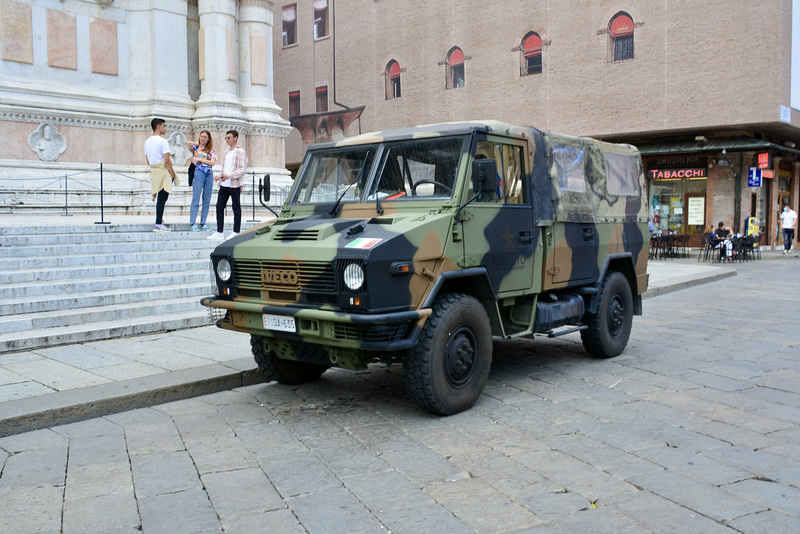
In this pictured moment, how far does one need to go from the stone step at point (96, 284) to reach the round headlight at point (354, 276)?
513 cm

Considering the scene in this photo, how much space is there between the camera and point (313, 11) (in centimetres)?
3991

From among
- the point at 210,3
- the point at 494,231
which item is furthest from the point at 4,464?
the point at 210,3

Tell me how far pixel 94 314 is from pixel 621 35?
24.3m

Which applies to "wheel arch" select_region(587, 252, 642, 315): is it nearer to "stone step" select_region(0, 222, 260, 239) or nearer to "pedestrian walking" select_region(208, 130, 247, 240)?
"pedestrian walking" select_region(208, 130, 247, 240)

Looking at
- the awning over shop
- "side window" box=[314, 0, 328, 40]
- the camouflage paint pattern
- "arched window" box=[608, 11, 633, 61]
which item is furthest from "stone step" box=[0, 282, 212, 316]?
"side window" box=[314, 0, 328, 40]

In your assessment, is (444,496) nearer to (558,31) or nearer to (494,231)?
(494,231)

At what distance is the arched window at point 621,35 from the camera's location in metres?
27.3

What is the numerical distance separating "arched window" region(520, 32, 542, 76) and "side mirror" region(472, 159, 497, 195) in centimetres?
2563

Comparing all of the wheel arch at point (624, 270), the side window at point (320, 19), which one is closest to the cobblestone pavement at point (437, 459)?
the wheel arch at point (624, 270)

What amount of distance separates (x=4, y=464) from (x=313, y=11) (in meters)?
38.5

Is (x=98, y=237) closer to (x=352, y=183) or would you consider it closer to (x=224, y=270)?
(x=224, y=270)

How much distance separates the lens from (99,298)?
28.9 feet

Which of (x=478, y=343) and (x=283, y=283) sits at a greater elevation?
(x=283, y=283)

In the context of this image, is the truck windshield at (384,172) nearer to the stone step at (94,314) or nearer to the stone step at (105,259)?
→ the stone step at (94,314)
